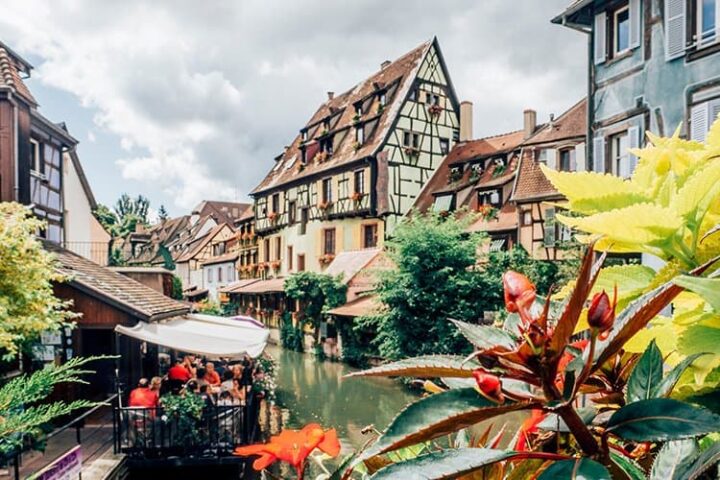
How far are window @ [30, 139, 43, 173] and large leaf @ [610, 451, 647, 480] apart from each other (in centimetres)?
1571

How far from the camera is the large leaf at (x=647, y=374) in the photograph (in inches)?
25.9

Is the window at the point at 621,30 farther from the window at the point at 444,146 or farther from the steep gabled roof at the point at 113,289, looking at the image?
the window at the point at 444,146

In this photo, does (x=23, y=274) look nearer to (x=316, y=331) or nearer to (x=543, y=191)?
(x=543, y=191)

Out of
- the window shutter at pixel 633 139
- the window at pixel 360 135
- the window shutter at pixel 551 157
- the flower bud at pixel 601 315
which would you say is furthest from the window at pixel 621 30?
the window at pixel 360 135

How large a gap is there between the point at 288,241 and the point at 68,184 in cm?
1454

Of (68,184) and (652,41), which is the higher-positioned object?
(652,41)

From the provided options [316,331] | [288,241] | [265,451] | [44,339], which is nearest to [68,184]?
[44,339]

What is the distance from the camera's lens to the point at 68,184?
18.0m

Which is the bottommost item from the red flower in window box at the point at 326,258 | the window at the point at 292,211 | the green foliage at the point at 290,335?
the green foliage at the point at 290,335

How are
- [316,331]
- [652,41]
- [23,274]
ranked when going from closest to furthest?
[23,274] < [652,41] < [316,331]

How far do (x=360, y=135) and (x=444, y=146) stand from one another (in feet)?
14.2

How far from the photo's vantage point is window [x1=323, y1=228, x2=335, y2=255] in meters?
27.5

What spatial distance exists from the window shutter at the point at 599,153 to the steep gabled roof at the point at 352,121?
13.7 meters

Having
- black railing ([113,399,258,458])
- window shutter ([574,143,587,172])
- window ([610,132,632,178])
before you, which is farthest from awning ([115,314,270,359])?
window shutter ([574,143,587,172])
